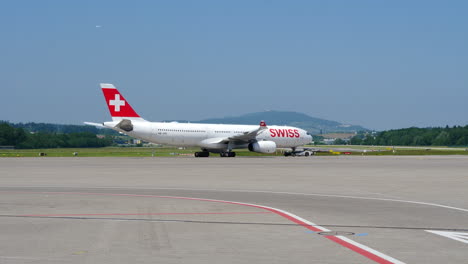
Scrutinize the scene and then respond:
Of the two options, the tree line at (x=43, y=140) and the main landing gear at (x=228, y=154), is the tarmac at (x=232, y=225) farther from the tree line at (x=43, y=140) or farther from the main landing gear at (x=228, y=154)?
the tree line at (x=43, y=140)

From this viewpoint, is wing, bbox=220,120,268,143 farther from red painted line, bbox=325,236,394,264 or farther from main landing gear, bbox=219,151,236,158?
red painted line, bbox=325,236,394,264

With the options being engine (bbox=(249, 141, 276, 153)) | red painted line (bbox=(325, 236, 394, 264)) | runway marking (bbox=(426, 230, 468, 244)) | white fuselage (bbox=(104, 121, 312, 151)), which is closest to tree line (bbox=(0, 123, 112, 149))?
white fuselage (bbox=(104, 121, 312, 151))

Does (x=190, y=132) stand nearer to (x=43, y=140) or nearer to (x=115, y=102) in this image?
(x=115, y=102)

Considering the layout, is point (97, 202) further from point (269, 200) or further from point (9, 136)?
point (9, 136)

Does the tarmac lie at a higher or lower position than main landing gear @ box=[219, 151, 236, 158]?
lower

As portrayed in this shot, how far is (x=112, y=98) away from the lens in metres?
64.3

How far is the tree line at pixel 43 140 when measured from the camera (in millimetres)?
129750

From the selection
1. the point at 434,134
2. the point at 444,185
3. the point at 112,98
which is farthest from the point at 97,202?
the point at 434,134

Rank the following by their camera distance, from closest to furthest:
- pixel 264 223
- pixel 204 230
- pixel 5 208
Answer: pixel 204 230
pixel 264 223
pixel 5 208

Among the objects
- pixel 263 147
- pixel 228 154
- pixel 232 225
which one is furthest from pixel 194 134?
pixel 232 225

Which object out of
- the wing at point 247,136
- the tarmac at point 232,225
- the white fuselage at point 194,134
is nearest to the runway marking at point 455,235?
the tarmac at point 232,225

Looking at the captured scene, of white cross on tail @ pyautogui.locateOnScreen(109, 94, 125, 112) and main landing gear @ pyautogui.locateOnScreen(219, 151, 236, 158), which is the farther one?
main landing gear @ pyautogui.locateOnScreen(219, 151, 236, 158)

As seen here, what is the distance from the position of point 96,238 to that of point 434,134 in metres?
186

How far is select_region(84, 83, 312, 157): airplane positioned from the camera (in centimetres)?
6438
